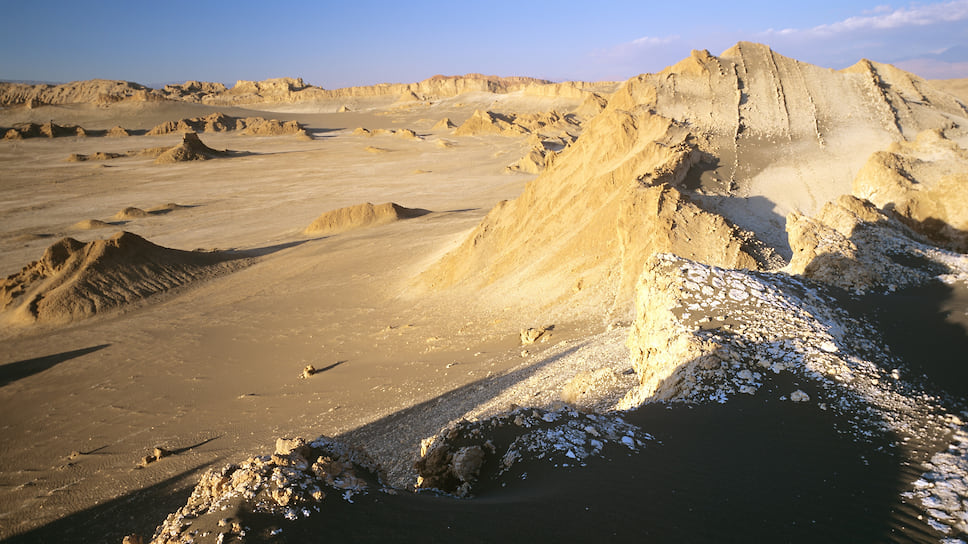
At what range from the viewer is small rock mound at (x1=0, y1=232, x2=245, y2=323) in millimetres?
15055

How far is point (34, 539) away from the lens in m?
6.64

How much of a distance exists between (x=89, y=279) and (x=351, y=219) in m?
9.33

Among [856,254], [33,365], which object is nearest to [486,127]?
[33,365]

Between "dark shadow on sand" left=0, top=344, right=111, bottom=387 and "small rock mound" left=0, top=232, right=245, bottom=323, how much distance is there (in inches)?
108

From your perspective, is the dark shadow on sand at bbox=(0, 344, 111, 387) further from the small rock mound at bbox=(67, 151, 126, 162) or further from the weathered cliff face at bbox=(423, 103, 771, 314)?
the small rock mound at bbox=(67, 151, 126, 162)

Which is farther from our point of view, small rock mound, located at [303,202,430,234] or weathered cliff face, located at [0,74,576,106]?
weathered cliff face, located at [0,74,576,106]

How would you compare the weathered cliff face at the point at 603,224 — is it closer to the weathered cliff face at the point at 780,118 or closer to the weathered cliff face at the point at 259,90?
the weathered cliff face at the point at 780,118

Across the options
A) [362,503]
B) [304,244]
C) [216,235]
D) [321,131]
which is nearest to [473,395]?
[362,503]

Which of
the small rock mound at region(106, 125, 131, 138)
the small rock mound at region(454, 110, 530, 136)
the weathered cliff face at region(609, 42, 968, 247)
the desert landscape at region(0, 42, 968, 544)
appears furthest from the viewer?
the small rock mound at region(106, 125, 131, 138)

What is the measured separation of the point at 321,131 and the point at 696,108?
58.9 m

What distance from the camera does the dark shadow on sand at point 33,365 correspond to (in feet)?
38.6

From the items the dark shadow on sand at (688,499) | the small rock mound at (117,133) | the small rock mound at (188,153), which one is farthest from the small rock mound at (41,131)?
the dark shadow on sand at (688,499)

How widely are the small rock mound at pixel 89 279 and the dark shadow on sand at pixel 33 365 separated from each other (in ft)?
9.00

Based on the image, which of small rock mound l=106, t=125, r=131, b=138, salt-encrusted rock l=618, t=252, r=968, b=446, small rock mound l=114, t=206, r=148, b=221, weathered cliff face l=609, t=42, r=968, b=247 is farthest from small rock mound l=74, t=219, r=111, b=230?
small rock mound l=106, t=125, r=131, b=138
